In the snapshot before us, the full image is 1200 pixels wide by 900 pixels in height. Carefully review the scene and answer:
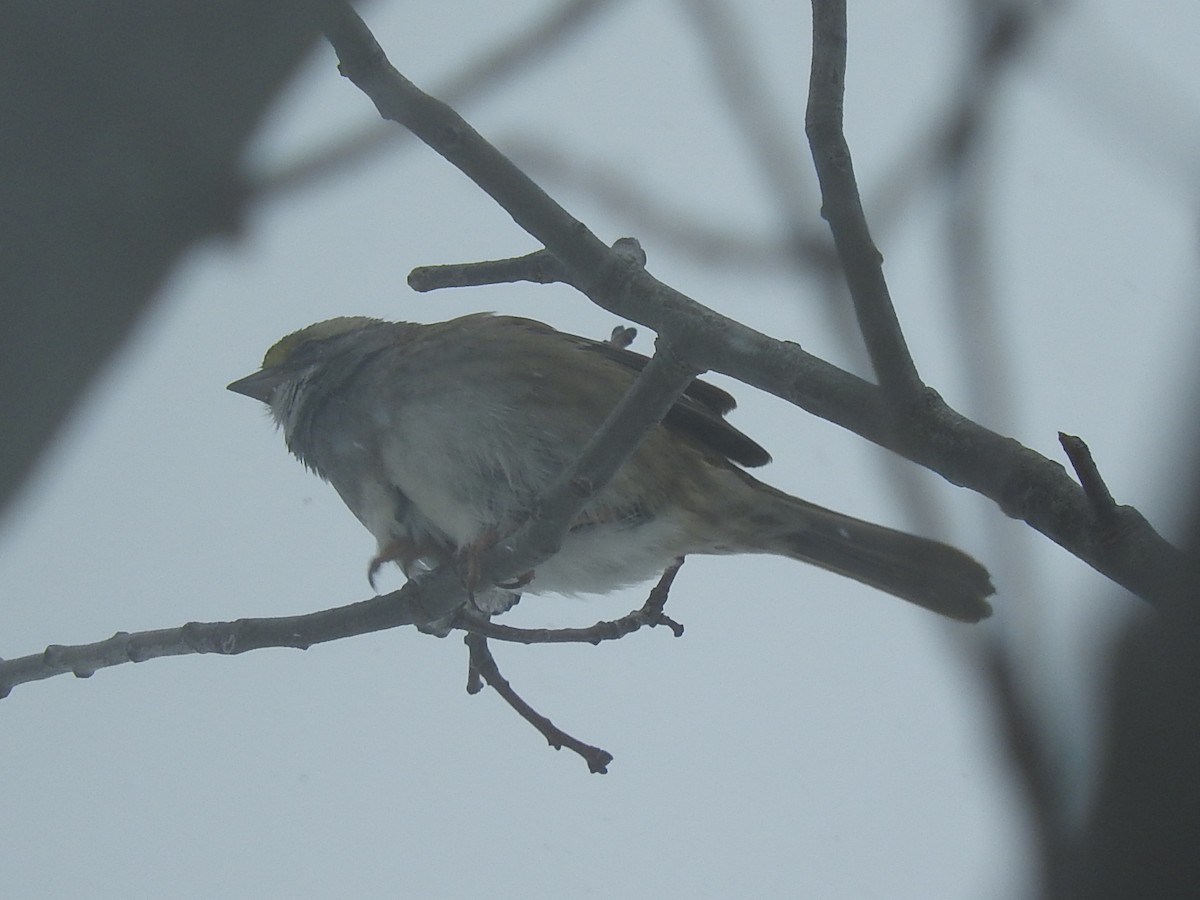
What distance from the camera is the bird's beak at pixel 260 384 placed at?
5.22m

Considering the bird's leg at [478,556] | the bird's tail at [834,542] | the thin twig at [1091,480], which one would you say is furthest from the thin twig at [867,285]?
the bird's tail at [834,542]

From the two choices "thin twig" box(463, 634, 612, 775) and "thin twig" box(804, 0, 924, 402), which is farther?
"thin twig" box(463, 634, 612, 775)

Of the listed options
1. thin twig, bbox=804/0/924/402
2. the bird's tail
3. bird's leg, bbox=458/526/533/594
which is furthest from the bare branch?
thin twig, bbox=804/0/924/402

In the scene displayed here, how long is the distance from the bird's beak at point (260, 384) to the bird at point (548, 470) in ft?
2.08

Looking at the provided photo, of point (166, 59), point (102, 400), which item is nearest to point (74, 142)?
point (166, 59)

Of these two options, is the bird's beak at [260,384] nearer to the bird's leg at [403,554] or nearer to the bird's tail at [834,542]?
the bird's leg at [403,554]

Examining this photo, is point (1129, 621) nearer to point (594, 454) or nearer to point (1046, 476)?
point (1046, 476)

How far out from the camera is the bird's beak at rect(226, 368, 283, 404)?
17.1 ft

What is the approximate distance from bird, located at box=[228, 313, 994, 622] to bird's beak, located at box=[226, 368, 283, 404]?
0.63 meters

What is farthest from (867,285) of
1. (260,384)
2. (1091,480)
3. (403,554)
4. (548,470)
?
(260,384)

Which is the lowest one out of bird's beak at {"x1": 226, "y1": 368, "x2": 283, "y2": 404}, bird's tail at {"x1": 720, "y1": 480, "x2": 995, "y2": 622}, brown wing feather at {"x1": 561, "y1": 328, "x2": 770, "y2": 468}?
bird's tail at {"x1": 720, "y1": 480, "x2": 995, "y2": 622}

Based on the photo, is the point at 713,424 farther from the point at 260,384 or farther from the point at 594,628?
the point at 260,384

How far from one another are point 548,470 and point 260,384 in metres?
1.69

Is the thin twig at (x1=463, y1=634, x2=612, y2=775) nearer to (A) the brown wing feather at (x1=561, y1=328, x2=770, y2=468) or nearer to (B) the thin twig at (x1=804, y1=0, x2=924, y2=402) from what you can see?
(A) the brown wing feather at (x1=561, y1=328, x2=770, y2=468)
